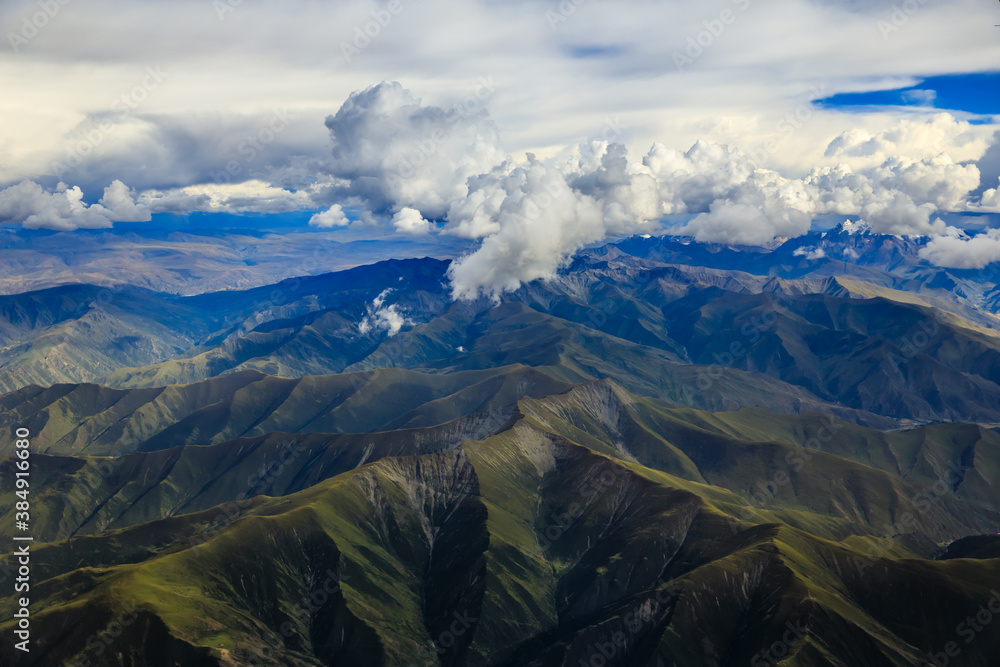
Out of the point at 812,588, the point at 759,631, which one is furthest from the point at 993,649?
the point at 759,631

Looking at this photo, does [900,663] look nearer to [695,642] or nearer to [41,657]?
[695,642]

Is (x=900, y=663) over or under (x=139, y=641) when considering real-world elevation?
under

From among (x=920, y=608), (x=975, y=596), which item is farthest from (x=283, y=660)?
(x=975, y=596)

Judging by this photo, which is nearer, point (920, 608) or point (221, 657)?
point (221, 657)

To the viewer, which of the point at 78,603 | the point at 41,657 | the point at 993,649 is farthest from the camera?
the point at 993,649

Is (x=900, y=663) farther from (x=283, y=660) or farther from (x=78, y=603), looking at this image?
(x=78, y=603)

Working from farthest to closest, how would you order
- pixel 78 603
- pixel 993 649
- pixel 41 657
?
pixel 993 649
pixel 78 603
pixel 41 657

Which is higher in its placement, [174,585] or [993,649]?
[174,585]

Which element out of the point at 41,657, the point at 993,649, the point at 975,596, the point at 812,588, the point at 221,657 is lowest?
the point at 993,649

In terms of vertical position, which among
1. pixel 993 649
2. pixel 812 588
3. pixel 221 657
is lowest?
pixel 993 649
